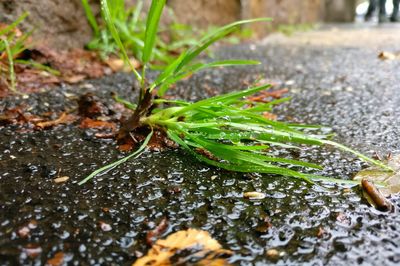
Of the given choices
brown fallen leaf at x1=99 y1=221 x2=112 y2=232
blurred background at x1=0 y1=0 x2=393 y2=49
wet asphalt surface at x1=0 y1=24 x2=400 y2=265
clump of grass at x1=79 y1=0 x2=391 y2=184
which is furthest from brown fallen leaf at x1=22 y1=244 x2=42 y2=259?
blurred background at x1=0 y1=0 x2=393 y2=49

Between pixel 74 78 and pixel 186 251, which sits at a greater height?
pixel 74 78

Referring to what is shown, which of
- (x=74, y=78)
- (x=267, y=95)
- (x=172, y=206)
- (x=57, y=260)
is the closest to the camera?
(x=57, y=260)

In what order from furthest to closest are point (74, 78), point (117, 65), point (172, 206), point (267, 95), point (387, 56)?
point (387, 56) < point (117, 65) < point (74, 78) < point (267, 95) < point (172, 206)

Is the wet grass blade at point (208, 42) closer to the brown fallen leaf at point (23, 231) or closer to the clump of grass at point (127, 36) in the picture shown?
the brown fallen leaf at point (23, 231)

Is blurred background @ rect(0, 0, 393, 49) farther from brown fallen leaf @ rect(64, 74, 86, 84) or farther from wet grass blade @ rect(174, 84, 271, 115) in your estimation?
wet grass blade @ rect(174, 84, 271, 115)

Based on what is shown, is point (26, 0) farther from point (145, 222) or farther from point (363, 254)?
point (363, 254)

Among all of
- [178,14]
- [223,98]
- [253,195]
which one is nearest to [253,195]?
[253,195]

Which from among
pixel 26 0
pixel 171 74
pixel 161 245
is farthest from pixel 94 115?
pixel 26 0

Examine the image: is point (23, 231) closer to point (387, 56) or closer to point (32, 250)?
point (32, 250)
